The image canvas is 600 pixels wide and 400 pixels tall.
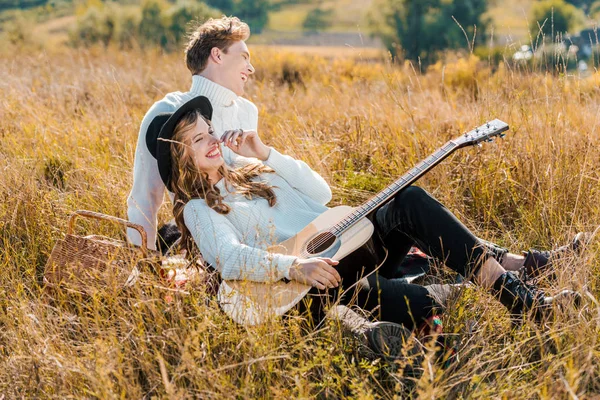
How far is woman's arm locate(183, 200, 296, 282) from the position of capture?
108 inches

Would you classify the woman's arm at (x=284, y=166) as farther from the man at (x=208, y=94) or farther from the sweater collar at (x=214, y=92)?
the sweater collar at (x=214, y=92)

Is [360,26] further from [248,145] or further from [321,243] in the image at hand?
[321,243]

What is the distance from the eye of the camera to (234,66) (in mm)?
3816

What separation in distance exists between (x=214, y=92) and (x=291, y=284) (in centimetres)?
147

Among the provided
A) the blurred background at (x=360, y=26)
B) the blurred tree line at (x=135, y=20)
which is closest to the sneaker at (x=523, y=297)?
the blurred background at (x=360, y=26)

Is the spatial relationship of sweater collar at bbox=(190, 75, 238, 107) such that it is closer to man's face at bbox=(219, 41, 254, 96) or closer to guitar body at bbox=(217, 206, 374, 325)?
man's face at bbox=(219, 41, 254, 96)

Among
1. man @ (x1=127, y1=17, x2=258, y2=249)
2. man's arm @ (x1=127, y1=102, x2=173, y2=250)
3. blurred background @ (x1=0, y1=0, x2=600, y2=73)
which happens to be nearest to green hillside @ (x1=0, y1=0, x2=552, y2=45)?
blurred background @ (x1=0, y1=0, x2=600, y2=73)

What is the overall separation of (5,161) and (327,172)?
2093 millimetres

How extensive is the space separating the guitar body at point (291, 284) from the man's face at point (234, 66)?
105cm

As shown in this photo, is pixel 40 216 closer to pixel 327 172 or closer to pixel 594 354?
pixel 327 172

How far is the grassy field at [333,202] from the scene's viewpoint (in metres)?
2.46

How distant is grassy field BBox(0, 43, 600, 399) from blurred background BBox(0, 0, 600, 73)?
1.22 feet

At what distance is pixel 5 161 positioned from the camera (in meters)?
4.37

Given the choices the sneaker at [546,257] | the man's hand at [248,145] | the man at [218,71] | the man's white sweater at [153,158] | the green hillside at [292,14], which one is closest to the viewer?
the sneaker at [546,257]
